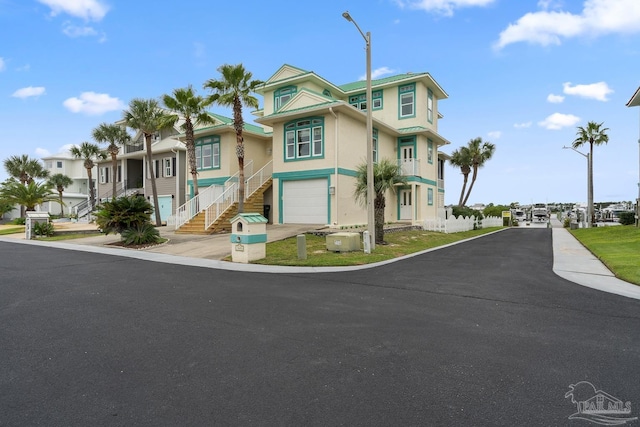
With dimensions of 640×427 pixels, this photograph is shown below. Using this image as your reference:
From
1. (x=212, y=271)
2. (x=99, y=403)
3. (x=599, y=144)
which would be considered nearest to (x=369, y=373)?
(x=99, y=403)

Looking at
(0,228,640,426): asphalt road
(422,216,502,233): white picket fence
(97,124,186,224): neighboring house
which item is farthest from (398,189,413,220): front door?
(97,124,186,224): neighboring house

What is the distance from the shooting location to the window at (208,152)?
86.6 feet

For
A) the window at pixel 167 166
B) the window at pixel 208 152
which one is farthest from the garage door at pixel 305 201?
the window at pixel 167 166

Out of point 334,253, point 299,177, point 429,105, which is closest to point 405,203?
point 429,105

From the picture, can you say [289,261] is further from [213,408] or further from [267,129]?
[267,129]

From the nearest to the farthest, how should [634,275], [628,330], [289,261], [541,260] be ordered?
[628,330], [634,275], [289,261], [541,260]

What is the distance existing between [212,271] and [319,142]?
12.4 m

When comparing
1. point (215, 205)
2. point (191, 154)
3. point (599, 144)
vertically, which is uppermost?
point (599, 144)

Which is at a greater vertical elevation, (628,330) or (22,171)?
(22,171)

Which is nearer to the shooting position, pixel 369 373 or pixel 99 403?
pixel 99 403

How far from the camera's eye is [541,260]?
13094 mm

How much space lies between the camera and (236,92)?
67.5 feet

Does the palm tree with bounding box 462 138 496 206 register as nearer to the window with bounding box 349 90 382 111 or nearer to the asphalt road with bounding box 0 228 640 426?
the window with bounding box 349 90 382 111

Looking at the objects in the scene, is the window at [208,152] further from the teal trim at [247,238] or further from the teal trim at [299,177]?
the teal trim at [247,238]
